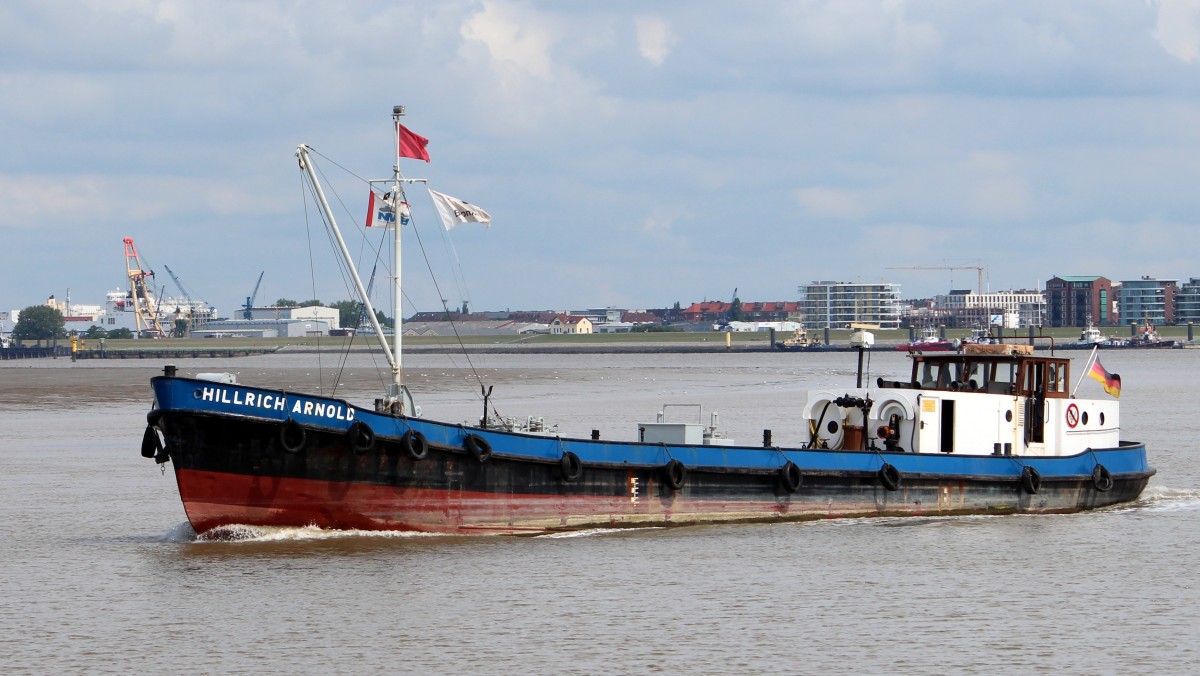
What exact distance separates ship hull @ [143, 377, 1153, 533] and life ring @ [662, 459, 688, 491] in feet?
0.09

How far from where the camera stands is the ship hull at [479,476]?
23.3m

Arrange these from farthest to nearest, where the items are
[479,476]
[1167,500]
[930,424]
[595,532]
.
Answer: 1. [1167,500]
2. [930,424]
3. [595,532]
4. [479,476]

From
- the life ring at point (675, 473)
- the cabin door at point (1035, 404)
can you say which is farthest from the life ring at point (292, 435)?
the cabin door at point (1035, 404)

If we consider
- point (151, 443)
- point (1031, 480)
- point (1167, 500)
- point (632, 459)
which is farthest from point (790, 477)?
point (151, 443)

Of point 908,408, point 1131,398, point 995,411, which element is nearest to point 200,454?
point 908,408

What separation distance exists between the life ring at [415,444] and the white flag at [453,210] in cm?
428

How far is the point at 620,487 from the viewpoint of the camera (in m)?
25.6

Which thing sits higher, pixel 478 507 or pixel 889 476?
pixel 889 476

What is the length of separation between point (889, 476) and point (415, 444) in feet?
29.3

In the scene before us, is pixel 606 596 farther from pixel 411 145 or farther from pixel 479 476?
pixel 411 145

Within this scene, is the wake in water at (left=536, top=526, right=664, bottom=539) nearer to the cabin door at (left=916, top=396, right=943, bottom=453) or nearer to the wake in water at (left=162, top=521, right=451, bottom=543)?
the wake in water at (left=162, top=521, right=451, bottom=543)

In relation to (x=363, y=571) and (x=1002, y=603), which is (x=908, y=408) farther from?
(x=363, y=571)

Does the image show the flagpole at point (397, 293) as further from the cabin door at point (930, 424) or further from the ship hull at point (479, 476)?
the cabin door at point (930, 424)

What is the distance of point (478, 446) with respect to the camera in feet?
79.8
